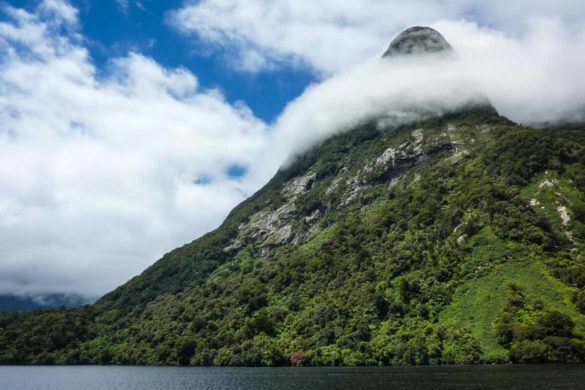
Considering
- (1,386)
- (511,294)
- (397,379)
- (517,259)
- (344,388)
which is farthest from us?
(517,259)

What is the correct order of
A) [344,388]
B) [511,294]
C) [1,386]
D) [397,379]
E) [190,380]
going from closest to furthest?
[344,388]
[397,379]
[1,386]
[190,380]
[511,294]

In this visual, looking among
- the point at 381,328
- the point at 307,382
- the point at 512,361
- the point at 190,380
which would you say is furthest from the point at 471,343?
the point at 190,380

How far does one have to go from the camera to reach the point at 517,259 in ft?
630

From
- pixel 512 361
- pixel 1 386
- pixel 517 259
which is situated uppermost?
pixel 517 259

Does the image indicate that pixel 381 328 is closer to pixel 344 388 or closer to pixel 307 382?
pixel 307 382

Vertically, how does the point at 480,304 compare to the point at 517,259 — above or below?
below

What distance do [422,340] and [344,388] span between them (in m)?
77.1

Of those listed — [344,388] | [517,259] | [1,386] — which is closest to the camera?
[344,388]

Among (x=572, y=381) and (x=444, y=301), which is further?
(x=444, y=301)

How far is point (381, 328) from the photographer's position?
197m

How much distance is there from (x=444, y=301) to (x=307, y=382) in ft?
280

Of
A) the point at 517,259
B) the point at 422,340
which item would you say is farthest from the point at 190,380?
the point at 517,259

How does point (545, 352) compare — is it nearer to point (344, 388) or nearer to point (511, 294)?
point (511, 294)

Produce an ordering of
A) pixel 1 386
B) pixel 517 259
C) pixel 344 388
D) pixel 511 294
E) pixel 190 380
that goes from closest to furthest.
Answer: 1. pixel 344 388
2. pixel 1 386
3. pixel 190 380
4. pixel 511 294
5. pixel 517 259
